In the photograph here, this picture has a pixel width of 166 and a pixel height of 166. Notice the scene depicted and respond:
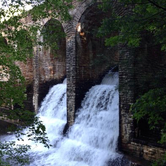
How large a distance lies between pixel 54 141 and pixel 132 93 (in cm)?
378

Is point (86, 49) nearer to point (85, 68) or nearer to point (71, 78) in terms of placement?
point (85, 68)

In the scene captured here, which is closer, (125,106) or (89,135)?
(125,106)

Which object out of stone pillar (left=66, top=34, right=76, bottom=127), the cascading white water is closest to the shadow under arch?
stone pillar (left=66, top=34, right=76, bottom=127)

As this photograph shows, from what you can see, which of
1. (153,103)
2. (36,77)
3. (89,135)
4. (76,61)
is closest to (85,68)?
(76,61)

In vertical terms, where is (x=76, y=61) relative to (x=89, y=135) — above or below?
above

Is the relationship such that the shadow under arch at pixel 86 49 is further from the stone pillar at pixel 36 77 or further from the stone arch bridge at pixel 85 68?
the stone pillar at pixel 36 77

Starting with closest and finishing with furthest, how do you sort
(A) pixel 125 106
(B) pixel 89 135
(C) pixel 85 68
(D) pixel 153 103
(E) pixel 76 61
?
(D) pixel 153 103, (A) pixel 125 106, (B) pixel 89 135, (E) pixel 76 61, (C) pixel 85 68

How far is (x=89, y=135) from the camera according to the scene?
7.42 m

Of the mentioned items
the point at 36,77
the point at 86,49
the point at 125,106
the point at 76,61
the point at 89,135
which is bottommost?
the point at 89,135

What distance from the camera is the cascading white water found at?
6.72 m

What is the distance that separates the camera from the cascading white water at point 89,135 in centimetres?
672

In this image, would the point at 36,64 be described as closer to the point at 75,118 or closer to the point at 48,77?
the point at 48,77

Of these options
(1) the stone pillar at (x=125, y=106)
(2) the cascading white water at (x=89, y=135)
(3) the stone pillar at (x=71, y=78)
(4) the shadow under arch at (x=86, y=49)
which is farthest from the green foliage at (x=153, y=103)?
(3) the stone pillar at (x=71, y=78)

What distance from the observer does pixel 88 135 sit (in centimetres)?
745
